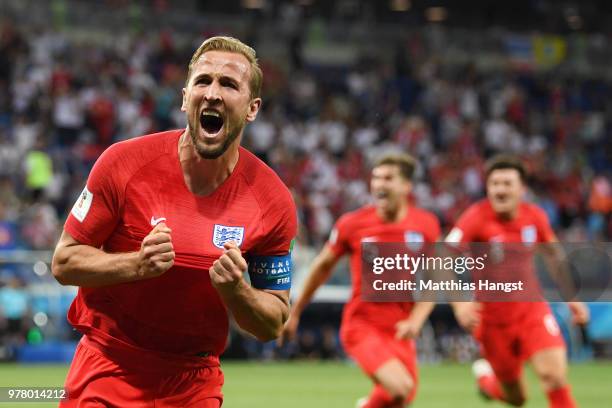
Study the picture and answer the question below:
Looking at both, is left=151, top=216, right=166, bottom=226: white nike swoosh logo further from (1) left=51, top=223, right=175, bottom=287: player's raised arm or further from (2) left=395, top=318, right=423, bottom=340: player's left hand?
(2) left=395, top=318, right=423, bottom=340: player's left hand

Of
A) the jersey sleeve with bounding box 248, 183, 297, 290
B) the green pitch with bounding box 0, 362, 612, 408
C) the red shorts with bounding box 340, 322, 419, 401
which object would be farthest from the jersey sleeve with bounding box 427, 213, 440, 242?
the jersey sleeve with bounding box 248, 183, 297, 290

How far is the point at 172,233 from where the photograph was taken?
4625mm

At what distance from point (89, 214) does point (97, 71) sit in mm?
19414

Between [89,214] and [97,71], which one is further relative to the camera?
[97,71]

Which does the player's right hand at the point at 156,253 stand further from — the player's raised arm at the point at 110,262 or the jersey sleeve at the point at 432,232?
the jersey sleeve at the point at 432,232

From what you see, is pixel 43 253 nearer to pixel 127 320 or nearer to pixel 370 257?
pixel 370 257

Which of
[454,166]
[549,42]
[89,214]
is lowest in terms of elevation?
[89,214]

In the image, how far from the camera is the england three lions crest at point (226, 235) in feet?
15.3

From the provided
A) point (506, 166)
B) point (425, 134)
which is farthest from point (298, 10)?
point (506, 166)

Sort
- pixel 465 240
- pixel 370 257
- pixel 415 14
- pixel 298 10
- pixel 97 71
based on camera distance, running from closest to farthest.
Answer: pixel 370 257, pixel 465 240, pixel 97 71, pixel 298 10, pixel 415 14

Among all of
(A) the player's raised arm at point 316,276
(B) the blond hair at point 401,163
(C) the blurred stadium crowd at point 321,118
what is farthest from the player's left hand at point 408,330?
(C) the blurred stadium crowd at point 321,118

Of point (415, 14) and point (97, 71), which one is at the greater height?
point (415, 14)

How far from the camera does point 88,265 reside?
4.46 meters

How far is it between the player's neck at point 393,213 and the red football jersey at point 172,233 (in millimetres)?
5357
